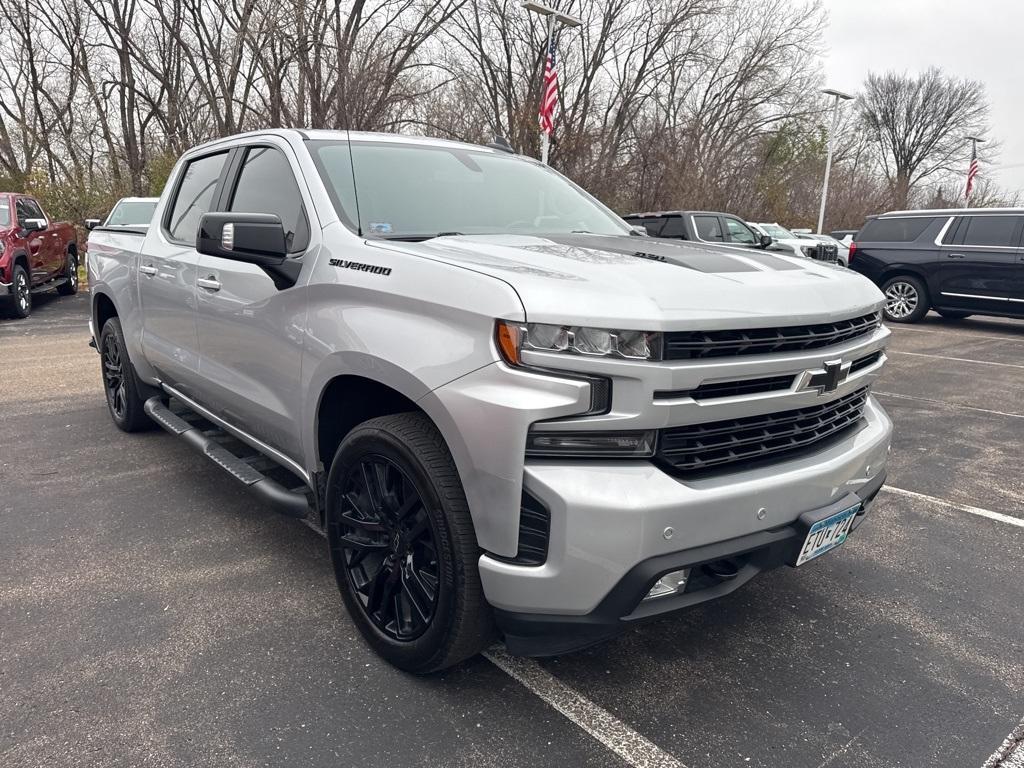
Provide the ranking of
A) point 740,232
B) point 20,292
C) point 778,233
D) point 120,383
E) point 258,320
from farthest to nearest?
point 778,233
point 740,232
point 20,292
point 120,383
point 258,320

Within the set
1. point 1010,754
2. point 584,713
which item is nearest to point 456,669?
point 584,713

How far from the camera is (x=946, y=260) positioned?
11430mm

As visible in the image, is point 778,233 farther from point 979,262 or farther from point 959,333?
point 959,333

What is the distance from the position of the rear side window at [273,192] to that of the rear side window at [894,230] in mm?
11563

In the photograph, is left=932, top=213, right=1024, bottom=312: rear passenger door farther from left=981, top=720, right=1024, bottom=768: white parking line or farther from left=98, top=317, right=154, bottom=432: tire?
left=98, top=317, right=154, bottom=432: tire

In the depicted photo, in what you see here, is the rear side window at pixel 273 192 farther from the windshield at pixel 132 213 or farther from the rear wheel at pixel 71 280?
the rear wheel at pixel 71 280

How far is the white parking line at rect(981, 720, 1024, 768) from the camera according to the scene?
2.13m

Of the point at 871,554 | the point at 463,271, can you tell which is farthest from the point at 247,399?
the point at 871,554

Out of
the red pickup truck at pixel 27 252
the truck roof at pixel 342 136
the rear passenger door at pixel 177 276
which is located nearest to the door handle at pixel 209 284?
the rear passenger door at pixel 177 276

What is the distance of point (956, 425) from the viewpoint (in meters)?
5.83

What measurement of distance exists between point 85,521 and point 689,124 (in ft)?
89.0

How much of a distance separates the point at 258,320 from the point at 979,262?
11565mm

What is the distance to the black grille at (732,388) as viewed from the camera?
1958 mm

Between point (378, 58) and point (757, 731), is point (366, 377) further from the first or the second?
point (378, 58)
